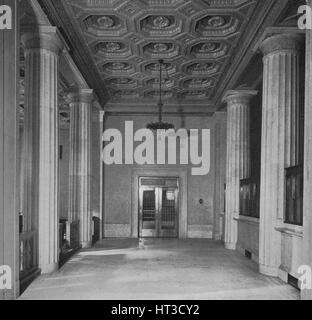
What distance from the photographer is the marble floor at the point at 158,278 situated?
6207 millimetres

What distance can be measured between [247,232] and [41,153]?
6239 millimetres

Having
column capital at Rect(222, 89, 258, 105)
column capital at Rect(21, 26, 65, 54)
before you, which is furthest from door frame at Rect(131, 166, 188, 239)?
column capital at Rect(21, 26, 65, 54)

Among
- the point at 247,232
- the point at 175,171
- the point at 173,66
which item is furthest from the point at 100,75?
the point at 247,232

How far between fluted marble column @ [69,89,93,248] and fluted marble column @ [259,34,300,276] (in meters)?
6.23

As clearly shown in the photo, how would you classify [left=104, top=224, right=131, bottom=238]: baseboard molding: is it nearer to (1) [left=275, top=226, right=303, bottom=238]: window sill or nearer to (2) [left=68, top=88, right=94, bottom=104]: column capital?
(2) [left=68, top=88, right=94, bottom=104]: column capital

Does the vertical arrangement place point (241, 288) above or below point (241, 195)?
below

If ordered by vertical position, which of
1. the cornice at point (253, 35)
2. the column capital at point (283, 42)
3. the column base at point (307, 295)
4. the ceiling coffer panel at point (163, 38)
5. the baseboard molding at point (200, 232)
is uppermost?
the ceiling coffer panel at point (163, 38)

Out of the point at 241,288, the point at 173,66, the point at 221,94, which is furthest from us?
the point at 221,94

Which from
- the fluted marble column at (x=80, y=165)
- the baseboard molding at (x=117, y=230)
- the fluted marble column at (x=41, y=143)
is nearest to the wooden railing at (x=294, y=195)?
the fluted marble column at (x=41, y=143)

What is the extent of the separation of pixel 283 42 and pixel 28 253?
6.76m

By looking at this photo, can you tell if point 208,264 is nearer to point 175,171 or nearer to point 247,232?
point 247,232

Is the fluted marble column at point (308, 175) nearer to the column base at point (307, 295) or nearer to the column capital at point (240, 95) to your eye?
the column base at point (307, 295)

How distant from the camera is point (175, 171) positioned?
15.5 metres

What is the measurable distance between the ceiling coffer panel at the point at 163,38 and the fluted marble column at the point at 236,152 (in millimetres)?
1036
